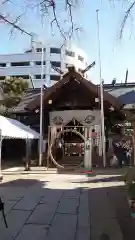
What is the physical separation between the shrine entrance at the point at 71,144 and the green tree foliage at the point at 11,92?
561cm

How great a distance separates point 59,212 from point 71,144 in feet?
45.4

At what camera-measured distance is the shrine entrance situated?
58.0 feet

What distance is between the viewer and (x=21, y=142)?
82.0ft

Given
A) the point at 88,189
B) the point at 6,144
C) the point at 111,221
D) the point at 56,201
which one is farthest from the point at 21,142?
the point at 111,221

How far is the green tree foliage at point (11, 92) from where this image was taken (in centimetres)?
2447

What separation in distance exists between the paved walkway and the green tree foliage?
42.9 ft

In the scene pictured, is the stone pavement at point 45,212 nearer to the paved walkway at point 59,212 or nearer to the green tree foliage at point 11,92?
the paved walkway at point 59,212

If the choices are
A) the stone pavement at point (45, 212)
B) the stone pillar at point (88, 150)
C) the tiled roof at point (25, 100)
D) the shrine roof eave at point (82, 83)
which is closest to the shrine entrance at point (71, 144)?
the stone pillar at point (88, 150)

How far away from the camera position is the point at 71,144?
21359 millimetres

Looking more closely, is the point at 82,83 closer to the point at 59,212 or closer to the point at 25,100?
the point at 25,100

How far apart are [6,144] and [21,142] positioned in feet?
3.77

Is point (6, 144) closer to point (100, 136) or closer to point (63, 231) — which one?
point (100, 136)

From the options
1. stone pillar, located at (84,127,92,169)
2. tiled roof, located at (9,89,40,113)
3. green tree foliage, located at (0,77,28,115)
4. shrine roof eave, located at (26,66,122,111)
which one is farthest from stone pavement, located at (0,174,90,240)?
green tree foliage, located at (0,77,28,115)

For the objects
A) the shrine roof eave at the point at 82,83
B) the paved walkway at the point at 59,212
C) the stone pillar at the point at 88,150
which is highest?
the shrine roof eave at the point at 82,83
